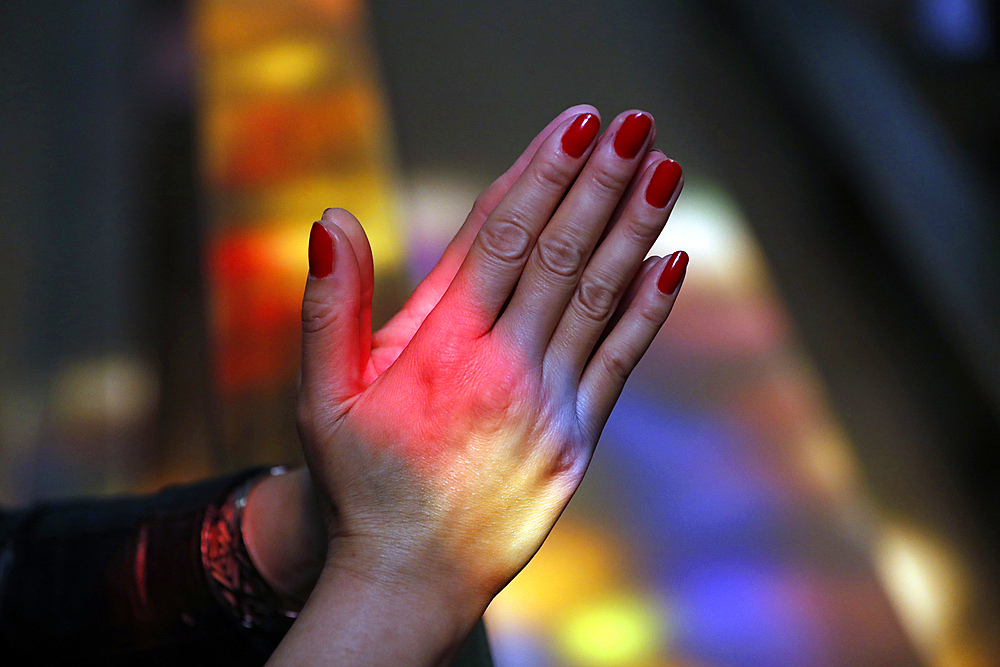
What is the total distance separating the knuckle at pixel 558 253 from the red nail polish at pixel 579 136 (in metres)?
0.04

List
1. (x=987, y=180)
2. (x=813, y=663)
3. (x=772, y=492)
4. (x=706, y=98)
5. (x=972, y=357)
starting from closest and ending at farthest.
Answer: (x=813, y=663) → (x=772, y=492) → (x=972, y=357) → (x=987, y=180) → (x=706, y=98)

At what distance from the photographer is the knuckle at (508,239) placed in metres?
0.35

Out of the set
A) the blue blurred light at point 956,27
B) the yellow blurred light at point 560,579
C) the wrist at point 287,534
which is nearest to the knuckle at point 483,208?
the wrist at point 287,534

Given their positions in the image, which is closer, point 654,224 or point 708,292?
point 654,224

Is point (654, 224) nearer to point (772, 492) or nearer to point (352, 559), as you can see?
point (352, 559)

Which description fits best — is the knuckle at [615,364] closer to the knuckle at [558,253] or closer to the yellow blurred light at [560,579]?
the knuckle at [558,253]

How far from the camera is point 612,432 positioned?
2.45ft

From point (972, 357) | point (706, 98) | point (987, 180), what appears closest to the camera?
point (972, 357)

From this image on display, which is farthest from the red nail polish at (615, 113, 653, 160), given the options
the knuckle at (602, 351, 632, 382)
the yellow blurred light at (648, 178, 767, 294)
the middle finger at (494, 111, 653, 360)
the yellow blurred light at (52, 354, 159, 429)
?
the yellow blurred light at (52, 354, 159, 429)

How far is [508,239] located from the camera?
353 mm

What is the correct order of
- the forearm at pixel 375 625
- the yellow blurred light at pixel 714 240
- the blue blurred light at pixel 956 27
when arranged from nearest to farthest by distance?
the forearm at pixel 375 625
the yellow blurred light at pixel 714 240
the blue blurred light at pixel 956 27

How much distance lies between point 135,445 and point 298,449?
1.18 ft

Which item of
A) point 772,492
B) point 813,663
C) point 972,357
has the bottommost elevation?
point 813,663

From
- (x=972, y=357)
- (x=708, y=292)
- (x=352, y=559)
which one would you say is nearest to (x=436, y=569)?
(x=352, y=559)
